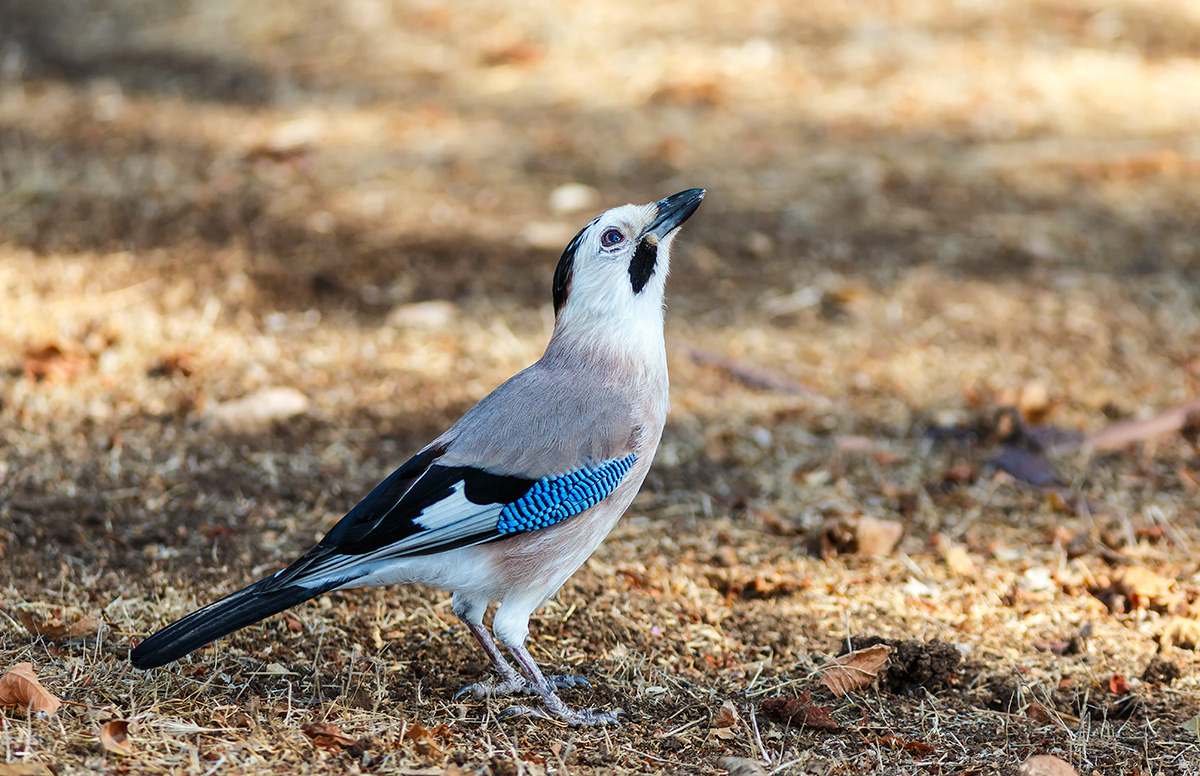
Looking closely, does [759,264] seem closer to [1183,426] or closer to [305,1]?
[1183,426]

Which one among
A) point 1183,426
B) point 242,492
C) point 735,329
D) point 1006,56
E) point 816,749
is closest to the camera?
point 816,749

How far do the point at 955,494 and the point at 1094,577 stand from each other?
29.1 inches

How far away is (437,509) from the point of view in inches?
123

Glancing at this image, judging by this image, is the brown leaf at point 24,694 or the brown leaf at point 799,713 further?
the brown leaf at point 799,713

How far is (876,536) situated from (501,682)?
1472 mm

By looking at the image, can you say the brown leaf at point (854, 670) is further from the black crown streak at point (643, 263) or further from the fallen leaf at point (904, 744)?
the black crown streak at point (643, 263)

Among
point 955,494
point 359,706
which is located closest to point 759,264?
point 955,494

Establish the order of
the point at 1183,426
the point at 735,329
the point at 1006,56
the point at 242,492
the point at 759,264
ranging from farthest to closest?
the point at 1006,56 < the point at 759,264 < the point at 735,329 < the point at 1183,426 < the point at 242,492

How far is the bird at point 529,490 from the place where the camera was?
3.06 metres

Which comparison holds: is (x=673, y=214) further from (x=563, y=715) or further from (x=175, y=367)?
(x=175, y=367)

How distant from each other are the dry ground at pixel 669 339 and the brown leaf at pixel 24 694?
132 millimetres

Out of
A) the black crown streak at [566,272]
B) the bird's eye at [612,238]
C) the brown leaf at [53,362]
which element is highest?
the bird's eye at [612,238]

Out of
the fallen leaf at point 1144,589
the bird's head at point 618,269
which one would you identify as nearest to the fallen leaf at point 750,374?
the fallen leaf at point 1144,589

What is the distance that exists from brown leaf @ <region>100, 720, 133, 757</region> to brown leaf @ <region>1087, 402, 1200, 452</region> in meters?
3.74
